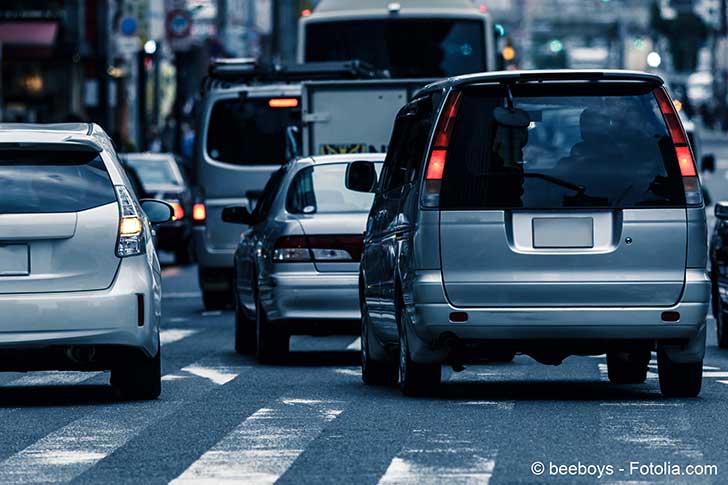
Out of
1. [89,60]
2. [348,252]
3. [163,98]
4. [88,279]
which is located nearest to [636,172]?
[88,279]

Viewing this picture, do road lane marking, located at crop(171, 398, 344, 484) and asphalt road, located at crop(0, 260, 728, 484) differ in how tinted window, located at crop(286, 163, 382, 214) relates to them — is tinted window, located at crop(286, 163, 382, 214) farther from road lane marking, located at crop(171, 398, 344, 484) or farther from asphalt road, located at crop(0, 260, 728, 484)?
road lane marking, located at crop(171, 398, 344, 484)

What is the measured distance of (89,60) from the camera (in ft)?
192

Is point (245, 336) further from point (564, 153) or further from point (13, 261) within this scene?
point (564, 153)

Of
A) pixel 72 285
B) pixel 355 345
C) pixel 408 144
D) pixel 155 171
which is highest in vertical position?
pixel 408 144

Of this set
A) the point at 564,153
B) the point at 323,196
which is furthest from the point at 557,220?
the point at 323,196

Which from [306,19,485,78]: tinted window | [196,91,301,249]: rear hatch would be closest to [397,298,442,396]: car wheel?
[196,91,301,249]: rear hatch

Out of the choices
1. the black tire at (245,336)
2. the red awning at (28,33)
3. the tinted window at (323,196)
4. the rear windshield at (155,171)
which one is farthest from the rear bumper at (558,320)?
the red awning at (28,33)

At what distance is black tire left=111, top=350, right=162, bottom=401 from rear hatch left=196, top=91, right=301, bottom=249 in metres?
11.4

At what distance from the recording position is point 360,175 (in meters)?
13.7

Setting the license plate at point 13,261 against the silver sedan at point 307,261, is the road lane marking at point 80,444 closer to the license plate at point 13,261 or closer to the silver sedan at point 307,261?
the license plate at point 13,261

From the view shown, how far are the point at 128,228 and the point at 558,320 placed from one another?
7.98ft

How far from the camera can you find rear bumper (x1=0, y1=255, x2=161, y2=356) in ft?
39.5

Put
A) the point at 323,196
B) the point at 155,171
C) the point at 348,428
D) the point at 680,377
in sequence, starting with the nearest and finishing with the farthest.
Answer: the point at 348,428 → the point at 680,377 → the point at 323,196 → the point at 155,171

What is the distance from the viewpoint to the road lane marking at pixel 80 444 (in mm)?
9359
